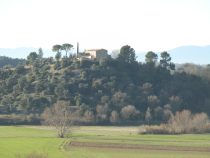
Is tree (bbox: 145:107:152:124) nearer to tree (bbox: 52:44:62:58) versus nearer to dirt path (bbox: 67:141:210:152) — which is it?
dirt path (bbox: 67:141:210:152)

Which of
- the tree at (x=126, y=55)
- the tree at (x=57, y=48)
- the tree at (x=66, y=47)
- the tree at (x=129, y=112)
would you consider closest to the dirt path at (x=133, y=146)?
the tree at (x=129, y=112)

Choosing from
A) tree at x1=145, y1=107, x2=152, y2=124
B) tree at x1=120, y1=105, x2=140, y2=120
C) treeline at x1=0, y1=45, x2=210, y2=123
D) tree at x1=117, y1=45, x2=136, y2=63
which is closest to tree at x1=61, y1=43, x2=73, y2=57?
treeline at x1=0, y1=45, x2=210, y2=123

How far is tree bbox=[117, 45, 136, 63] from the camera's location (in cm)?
12056

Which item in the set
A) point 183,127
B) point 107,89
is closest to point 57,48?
point 107,89

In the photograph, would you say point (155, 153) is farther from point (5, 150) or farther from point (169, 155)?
point (5, 150)

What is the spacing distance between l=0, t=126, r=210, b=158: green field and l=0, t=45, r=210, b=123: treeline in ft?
53.1

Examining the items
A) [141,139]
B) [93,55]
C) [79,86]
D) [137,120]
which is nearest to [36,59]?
[93,55]

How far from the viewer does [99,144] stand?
6569 cm

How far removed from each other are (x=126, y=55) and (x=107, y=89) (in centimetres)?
1389

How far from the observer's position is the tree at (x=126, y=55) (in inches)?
4747

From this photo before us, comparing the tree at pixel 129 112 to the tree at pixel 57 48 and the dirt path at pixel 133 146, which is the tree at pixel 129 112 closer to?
the tree at pixel 57 48

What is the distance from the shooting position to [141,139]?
239 feet

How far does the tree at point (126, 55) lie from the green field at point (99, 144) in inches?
1414

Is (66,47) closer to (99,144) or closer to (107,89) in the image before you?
(107,89)
